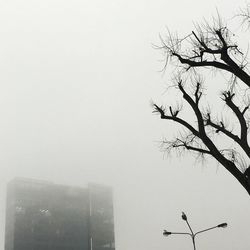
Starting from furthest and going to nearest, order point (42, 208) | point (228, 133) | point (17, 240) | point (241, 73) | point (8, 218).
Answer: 1. point (42, 208)
2. point (8, 218)
3. point (17, 240)
4. point (228, 133)
5. point (241, 73)

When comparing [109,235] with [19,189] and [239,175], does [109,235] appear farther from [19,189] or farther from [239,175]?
[239,175]

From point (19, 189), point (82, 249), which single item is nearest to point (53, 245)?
point (82, 249)

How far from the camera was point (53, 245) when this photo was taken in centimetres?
15712

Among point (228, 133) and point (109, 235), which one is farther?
point (109, 235)

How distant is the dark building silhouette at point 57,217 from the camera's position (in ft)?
502

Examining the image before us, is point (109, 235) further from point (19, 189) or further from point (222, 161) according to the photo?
point (222, 161)

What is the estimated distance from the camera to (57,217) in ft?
560

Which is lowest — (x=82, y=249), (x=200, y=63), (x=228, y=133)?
(x=228, y=133)

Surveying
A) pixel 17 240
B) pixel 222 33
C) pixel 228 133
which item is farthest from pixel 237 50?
pixel 17 240

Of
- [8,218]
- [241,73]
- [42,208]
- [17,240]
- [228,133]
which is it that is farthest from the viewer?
[42,208]

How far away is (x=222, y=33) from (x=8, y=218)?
15546 cm

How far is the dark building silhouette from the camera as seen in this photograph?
15300cm

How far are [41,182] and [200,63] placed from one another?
163805mm

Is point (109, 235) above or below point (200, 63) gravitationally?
above
